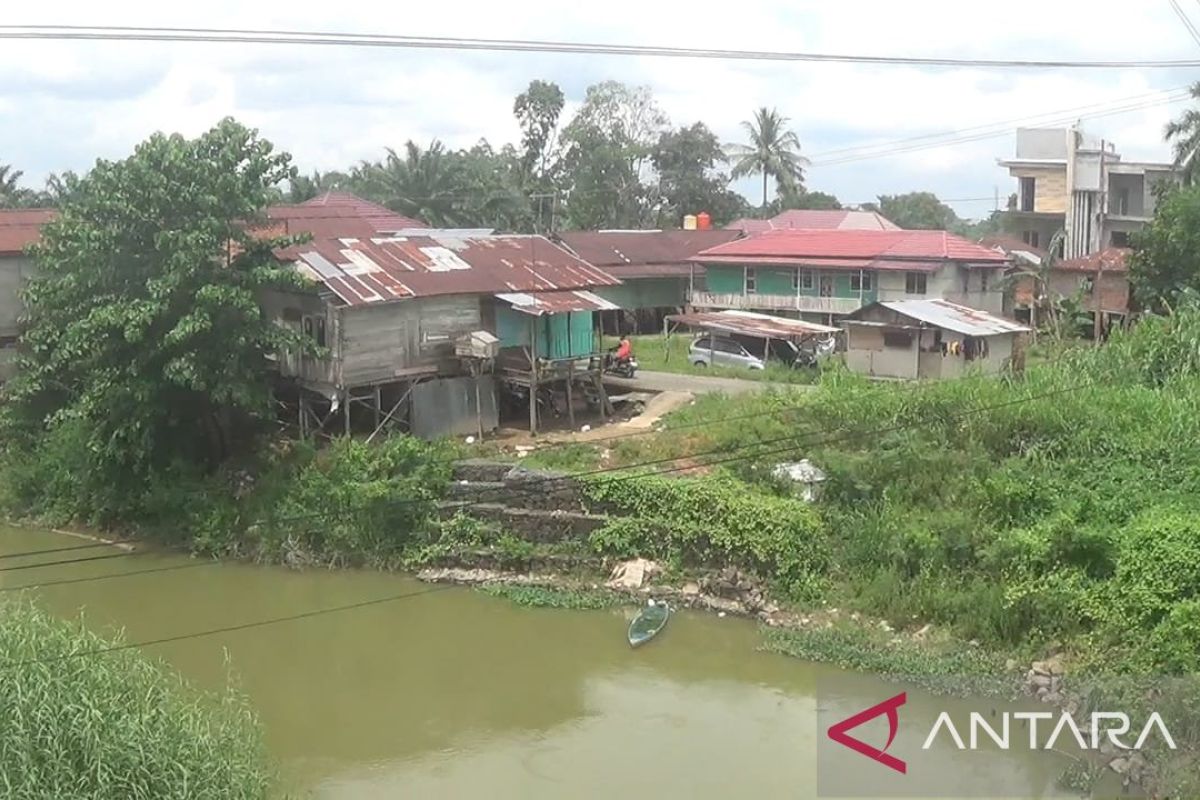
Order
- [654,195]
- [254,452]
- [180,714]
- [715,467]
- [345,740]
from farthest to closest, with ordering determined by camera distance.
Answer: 1. [654,195]
2. [254,452]
3. [715,467]
4. [345,740]
5. [180,714]

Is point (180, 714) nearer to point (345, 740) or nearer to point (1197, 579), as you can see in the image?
point (345, 740)

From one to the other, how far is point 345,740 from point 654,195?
3439cm

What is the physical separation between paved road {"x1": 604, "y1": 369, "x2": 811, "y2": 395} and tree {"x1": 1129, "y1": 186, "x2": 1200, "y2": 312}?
30.6ft

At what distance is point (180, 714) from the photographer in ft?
30.3

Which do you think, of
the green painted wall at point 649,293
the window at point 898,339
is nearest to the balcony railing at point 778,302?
the green painted wall at point 649,293

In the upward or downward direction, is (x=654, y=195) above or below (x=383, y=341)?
above

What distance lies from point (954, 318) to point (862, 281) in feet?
15.5

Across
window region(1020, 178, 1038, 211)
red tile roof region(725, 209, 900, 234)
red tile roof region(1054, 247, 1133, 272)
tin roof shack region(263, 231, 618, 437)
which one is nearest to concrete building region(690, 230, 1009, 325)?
red tile roof region(1054, 247, 1133, 272)

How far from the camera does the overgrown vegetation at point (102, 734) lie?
8.25 metres

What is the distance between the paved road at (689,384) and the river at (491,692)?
762 cm

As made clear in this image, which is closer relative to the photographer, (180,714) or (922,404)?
(180,714)

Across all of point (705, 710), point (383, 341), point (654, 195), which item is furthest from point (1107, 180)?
point (705, 710)

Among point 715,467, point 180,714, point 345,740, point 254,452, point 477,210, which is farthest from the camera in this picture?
point 477,210

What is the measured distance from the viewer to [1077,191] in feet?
123
